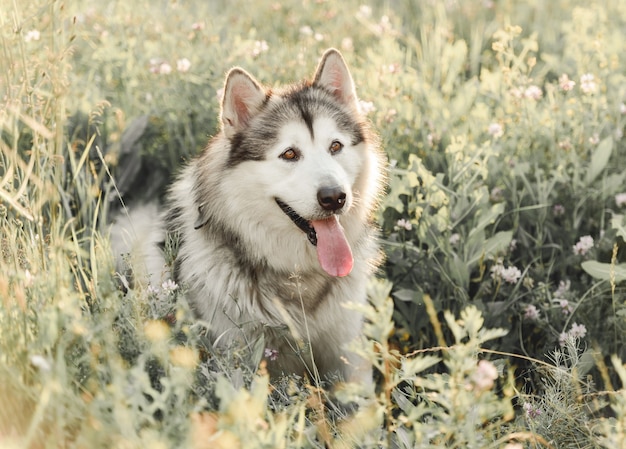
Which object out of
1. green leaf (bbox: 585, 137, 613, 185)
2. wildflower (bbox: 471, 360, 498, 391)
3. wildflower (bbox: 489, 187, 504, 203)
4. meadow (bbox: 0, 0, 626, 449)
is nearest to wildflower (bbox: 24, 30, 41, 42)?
meadow (bbox: 0, 0, 626, 449)

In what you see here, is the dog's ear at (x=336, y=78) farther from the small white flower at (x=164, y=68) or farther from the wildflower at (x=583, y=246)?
the small white flower at (x=164, y=68)

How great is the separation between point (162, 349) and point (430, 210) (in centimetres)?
223

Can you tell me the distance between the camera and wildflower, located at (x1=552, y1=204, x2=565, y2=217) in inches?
147

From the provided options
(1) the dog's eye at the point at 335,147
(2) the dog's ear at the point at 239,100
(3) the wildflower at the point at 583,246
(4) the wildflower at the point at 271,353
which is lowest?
(4) the wildflower at the point at 271,353

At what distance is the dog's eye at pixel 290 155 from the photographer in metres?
3.05

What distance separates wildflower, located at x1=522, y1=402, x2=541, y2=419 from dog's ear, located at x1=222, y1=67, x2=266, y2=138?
1.73 metres

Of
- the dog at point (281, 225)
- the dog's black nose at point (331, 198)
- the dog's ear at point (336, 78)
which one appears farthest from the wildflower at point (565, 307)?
the dog's ear at point (336, 78)

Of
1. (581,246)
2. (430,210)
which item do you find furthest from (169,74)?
(581,246)

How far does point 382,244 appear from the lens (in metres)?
3.69

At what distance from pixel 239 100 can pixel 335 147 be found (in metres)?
0.50

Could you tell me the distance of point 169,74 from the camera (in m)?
4.77

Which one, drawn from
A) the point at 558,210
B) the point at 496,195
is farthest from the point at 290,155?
the point at 558,210

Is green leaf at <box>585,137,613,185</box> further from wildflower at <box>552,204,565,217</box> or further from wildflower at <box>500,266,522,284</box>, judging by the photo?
wildflower at <box>500,266,522,284</box>

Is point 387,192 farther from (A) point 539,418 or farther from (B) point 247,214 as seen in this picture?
(A) point 539,418
